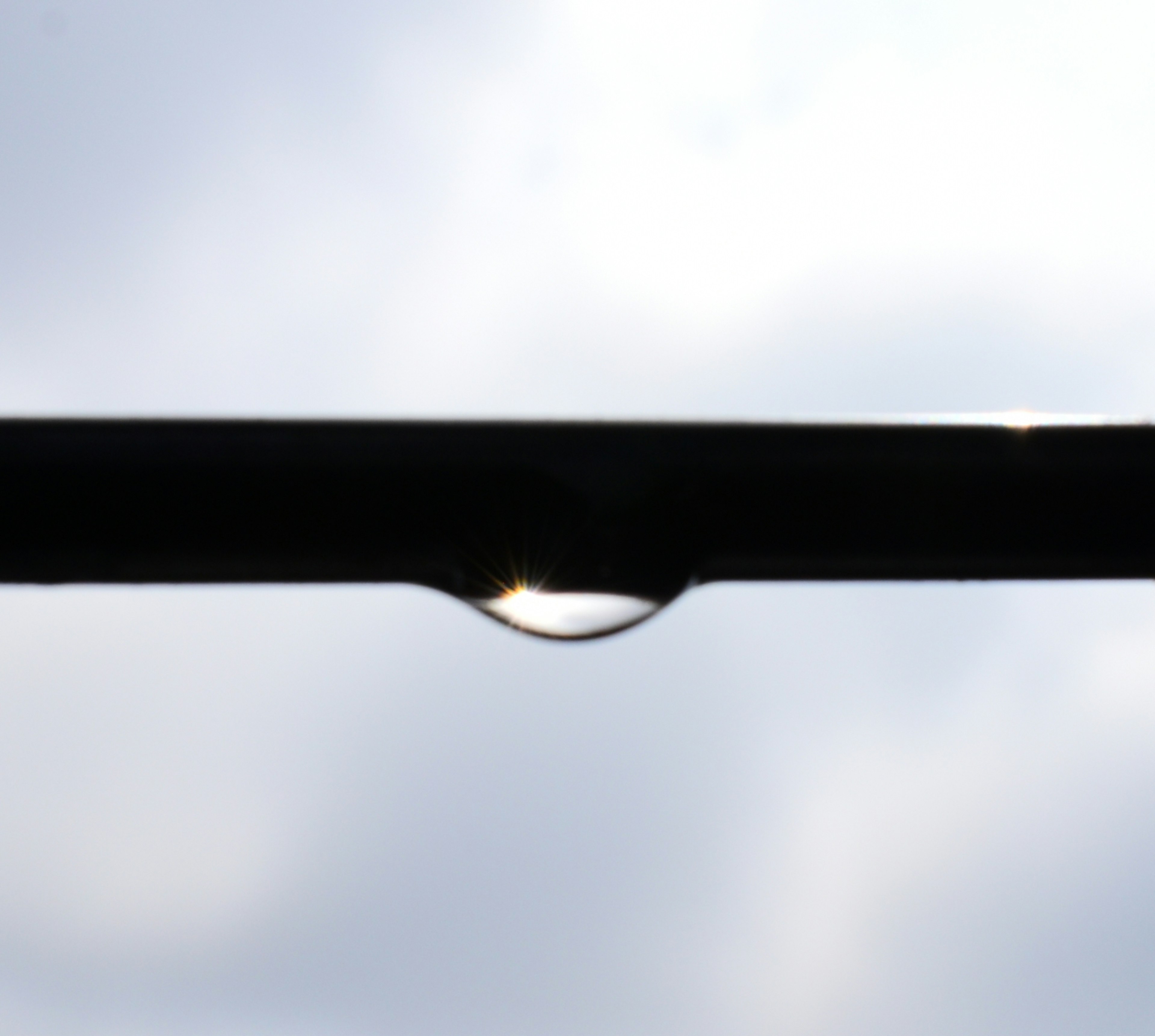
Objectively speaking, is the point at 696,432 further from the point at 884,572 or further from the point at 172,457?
the point at 172,457

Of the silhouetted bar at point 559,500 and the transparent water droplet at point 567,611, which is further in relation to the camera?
the transparent water droplet at point 567,611

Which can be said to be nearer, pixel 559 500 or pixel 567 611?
pixel 559 500

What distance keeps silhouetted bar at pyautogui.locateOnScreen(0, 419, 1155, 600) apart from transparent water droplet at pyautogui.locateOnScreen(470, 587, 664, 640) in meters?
0.07

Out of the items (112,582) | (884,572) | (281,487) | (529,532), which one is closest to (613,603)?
(529,532)

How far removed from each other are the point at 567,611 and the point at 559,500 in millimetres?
237

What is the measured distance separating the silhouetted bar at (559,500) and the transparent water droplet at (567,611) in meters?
0.07

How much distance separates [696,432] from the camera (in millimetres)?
1032

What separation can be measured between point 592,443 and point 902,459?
0.98ft

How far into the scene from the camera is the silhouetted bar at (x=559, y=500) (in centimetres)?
100

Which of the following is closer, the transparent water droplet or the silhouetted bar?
the silhouetted bar

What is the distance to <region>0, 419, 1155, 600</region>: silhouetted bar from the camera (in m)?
1.00

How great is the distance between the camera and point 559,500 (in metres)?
1.07

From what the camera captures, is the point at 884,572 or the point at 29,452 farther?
the point at 884,572

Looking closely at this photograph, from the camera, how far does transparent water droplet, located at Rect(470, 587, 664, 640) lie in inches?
47.8
